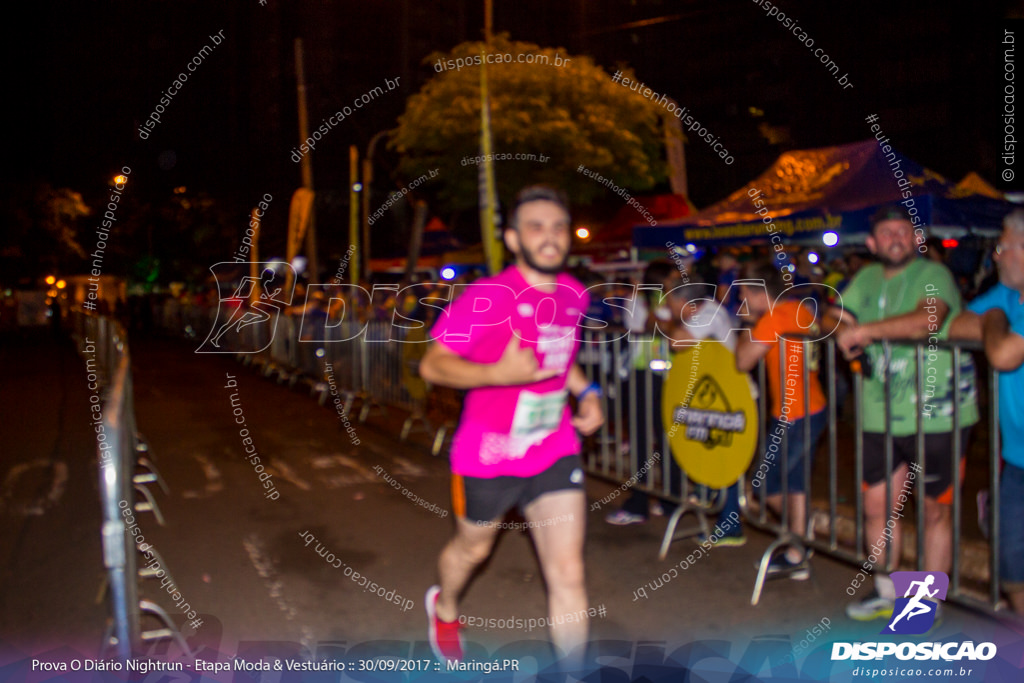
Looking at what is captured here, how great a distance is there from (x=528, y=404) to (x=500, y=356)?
0.67 feet

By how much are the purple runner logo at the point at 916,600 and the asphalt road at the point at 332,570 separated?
0.10 meters

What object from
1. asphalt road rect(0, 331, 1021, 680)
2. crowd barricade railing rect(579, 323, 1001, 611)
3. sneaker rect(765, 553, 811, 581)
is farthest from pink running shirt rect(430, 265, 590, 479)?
sneaker rect(765, 553, 811, 581)

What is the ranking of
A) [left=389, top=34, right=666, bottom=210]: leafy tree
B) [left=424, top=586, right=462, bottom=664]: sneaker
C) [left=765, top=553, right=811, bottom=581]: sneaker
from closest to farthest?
[left=424, top=586, right=462, bottom=664]: sneaker, [left=765, top=553, right=811, bottom=581]: sneaker, [left=389, top=34, right=666, bottom=210]: leafy tree

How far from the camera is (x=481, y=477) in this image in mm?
3211

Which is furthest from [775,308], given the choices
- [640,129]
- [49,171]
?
[49,171]

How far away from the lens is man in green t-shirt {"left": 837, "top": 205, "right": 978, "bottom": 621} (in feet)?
13.0

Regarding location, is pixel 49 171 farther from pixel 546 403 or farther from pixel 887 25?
pixel 887 25

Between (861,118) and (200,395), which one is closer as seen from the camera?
(200,395)

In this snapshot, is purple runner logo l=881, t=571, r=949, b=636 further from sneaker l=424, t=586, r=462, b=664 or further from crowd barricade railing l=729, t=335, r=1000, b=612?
sneaker l=424, t=586, r=462, b=664

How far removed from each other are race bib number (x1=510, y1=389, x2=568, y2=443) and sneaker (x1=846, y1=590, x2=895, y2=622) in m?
2.02

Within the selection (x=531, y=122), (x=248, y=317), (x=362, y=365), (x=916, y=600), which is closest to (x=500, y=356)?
(x=916, y=600)

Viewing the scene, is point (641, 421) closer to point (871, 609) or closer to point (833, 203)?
point (871, 609)

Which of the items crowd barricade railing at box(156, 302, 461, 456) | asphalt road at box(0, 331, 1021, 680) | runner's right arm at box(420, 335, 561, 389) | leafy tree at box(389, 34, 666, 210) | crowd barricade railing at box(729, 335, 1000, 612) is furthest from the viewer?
leafy tree at box(389, 34, 666, 210)

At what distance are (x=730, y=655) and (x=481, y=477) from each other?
1492mm
